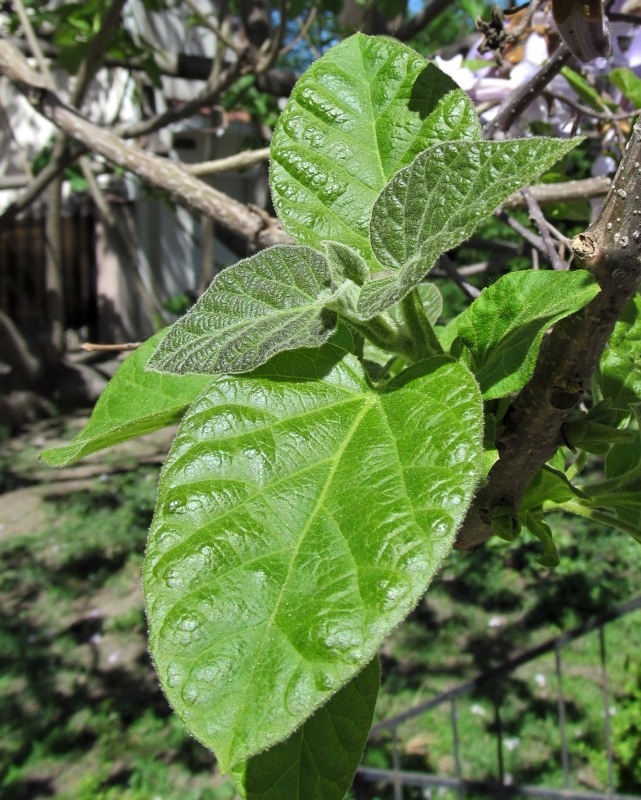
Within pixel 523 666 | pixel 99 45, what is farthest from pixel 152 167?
pixel 523 666

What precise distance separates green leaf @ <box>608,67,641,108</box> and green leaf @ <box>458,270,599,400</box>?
0.81 metres

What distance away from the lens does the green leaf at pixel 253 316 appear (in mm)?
500

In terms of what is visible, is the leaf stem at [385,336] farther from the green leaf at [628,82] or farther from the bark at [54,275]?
the bark at [54,275]

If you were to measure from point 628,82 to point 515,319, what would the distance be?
865 millimetres

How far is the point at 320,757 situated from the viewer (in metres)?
0.59

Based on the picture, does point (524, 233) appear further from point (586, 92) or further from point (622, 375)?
point (622, 375)

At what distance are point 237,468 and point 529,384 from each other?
0.22m

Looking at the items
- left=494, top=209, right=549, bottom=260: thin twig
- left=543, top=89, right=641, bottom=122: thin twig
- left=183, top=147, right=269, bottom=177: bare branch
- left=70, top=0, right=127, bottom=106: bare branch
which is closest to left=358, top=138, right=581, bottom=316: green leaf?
left=494, top=209, right=549, bottom=260: thin twig

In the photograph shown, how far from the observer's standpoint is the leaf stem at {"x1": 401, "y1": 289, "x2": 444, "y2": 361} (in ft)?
1.87

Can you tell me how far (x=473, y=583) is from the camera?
457cm

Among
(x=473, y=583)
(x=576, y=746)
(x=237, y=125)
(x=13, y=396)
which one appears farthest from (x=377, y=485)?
(x=237, y=125)

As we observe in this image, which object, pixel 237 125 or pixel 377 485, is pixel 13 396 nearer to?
pixel 237 125

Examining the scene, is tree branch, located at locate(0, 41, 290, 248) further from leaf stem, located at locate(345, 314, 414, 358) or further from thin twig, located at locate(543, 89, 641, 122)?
leaf stem, located at locate(345, 314, 414, 358)

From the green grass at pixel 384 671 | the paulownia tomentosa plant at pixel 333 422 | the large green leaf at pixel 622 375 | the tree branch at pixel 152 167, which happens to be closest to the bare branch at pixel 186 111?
the tree branch at pixel 152 167
